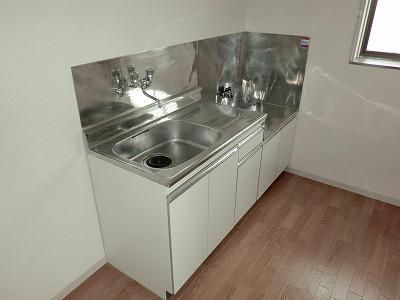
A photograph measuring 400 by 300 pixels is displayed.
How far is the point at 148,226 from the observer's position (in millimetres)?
1774

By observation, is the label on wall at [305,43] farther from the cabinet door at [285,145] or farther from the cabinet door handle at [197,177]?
the cabinet door handle at [197,177]

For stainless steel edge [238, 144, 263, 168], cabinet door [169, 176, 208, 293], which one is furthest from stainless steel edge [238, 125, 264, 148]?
cabinet door [169, 176, 208, 293]

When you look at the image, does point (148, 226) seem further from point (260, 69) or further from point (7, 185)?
point (260, 69)

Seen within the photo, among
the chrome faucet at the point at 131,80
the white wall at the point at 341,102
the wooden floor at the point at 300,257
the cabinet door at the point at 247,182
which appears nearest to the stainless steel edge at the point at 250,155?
the cabinet door at the point at 247,182

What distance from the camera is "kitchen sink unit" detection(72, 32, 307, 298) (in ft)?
5.65

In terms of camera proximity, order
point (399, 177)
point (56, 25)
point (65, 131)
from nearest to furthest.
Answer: point (56, 25), point (65, 131), point (399, 177)

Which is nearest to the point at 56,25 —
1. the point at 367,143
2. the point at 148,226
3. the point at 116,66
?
the point at 116,66

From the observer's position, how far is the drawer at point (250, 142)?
7.20 feet

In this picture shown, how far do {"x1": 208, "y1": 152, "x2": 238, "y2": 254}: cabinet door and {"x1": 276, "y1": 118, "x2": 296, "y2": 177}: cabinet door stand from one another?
899 millimetres

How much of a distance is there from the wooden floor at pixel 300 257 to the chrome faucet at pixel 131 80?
50.2 inches

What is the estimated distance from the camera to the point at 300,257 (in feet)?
7.67

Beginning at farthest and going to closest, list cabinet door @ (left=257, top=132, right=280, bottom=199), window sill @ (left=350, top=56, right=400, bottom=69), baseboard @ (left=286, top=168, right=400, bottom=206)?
baseboard @ (left=286, top=168, right=400, bottom=206)
cabinet door @ (left=257, top=132, right=280, bottom=199)
window sill @ (left=350, top=56, right=400, bottom=69)

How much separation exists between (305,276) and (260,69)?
1.95m

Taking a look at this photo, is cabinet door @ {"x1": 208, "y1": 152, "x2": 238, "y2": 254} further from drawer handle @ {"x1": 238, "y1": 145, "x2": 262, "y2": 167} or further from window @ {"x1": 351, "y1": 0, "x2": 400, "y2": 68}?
window @ {"x1": 351, "y1": 0, "x2": 400, "y2": 68}
